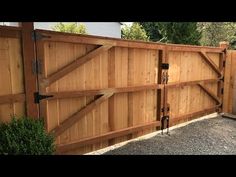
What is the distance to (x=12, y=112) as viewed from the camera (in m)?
3.17

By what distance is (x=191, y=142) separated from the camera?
4.96m

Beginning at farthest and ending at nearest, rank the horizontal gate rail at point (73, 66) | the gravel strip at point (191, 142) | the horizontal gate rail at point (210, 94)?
the horizontal gate rail at point (210, 94) → the gravel strip at point (191, 142) → the horizontal gate rail at point (73, 66)

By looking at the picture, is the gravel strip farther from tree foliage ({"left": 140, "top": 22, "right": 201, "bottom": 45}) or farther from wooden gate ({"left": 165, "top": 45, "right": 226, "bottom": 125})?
tree foliage ({"left": 140, "top": 22, "right": 201, "bottom": 45})

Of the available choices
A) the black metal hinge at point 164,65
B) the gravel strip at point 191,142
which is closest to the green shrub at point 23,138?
the gravel strip at point 191,142

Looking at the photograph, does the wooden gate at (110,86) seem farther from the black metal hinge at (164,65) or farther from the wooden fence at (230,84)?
the wooden fence at (230,84)

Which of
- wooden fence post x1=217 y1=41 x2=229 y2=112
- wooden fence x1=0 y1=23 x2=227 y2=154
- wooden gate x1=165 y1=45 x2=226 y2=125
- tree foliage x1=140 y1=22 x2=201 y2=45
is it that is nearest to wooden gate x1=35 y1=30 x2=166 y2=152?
wooden fence x1=0 y1=23 x2=227 y2=154

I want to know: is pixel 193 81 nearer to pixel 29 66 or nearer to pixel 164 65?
pixel 164 65

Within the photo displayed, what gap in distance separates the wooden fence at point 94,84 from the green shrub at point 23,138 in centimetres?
26

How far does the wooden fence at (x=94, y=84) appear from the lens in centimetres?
319

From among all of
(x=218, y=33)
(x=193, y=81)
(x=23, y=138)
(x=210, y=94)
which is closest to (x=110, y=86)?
(x=23, y=138)

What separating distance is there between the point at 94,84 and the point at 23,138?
1.61m

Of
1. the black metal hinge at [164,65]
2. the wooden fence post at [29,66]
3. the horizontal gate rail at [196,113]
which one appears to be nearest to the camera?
the wooden fence post at [29,66]
